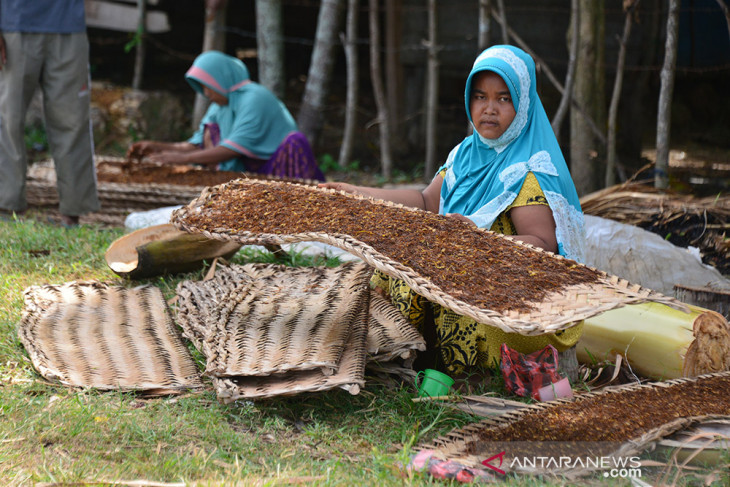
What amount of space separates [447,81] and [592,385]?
6.17 metres

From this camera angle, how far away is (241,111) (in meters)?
5.28

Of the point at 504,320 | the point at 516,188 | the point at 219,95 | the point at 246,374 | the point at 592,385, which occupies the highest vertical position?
the point at 219,95

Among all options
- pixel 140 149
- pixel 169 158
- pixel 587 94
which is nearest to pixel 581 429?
pixel 587 94

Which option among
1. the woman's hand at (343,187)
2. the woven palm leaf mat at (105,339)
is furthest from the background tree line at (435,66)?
the woven palm leaf mat at (105,339)

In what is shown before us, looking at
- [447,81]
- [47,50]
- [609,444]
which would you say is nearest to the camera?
[609,444]

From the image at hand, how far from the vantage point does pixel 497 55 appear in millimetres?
2518

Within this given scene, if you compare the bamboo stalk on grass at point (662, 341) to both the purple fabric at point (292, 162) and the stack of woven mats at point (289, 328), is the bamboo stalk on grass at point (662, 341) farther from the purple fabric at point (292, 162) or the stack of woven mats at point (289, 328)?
the purple fabric at point (292, 162)

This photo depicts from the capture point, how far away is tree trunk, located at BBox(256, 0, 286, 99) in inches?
269

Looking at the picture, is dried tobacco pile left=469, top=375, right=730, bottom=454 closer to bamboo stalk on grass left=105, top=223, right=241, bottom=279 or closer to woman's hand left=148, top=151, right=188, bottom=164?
bamboo stalk on grass left=105, top=223, right=241, bottom=279

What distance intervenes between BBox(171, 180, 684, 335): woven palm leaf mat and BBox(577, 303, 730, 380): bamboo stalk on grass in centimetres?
64

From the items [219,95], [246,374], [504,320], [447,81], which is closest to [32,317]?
[246,374]

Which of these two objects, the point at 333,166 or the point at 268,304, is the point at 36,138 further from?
the point at 268,304

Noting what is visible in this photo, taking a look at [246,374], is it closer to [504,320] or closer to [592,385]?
[504,320]

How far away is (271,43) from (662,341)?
524 centimetres
